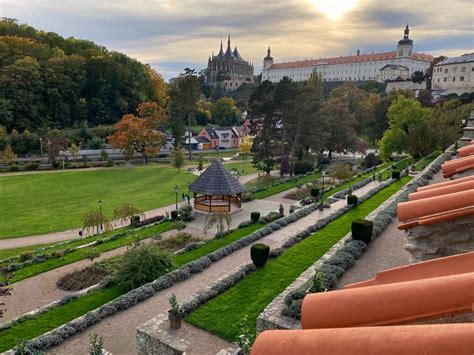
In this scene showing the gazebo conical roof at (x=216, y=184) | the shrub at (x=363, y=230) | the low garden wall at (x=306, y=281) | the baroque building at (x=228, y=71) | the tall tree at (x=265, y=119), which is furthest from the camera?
the baroque building at (x=228, y=71)

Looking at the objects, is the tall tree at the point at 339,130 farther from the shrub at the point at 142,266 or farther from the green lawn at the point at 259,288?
the shrub at the point at 142,266

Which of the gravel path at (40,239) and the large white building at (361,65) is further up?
the large white building at (361,65)

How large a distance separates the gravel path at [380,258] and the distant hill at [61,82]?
6715 cm

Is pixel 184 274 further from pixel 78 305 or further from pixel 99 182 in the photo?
pixel 99 182

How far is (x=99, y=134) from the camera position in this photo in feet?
228

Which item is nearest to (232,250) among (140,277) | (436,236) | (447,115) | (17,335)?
(140,277)

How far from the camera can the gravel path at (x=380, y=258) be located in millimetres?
11672

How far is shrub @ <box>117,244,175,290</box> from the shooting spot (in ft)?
51.7

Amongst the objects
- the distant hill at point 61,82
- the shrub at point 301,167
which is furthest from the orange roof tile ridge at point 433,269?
the distant hill at point 61,82

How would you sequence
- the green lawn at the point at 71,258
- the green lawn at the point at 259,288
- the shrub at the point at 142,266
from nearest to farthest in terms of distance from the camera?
A: the green lawn at the point at 259,288 < the shrub at the point at 142,266 < the green lawn at the point at 71,258

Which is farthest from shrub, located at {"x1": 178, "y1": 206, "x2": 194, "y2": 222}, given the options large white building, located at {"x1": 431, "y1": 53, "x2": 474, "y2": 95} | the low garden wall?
large white building, located at {"x1": 431, "y1": 53, "x2": 474, "y2": 95}

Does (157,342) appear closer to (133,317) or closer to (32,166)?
(133,317)

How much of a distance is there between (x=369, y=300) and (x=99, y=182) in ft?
142

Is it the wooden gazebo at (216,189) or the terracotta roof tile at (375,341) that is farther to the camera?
the wooden gazebo at (216,189)
